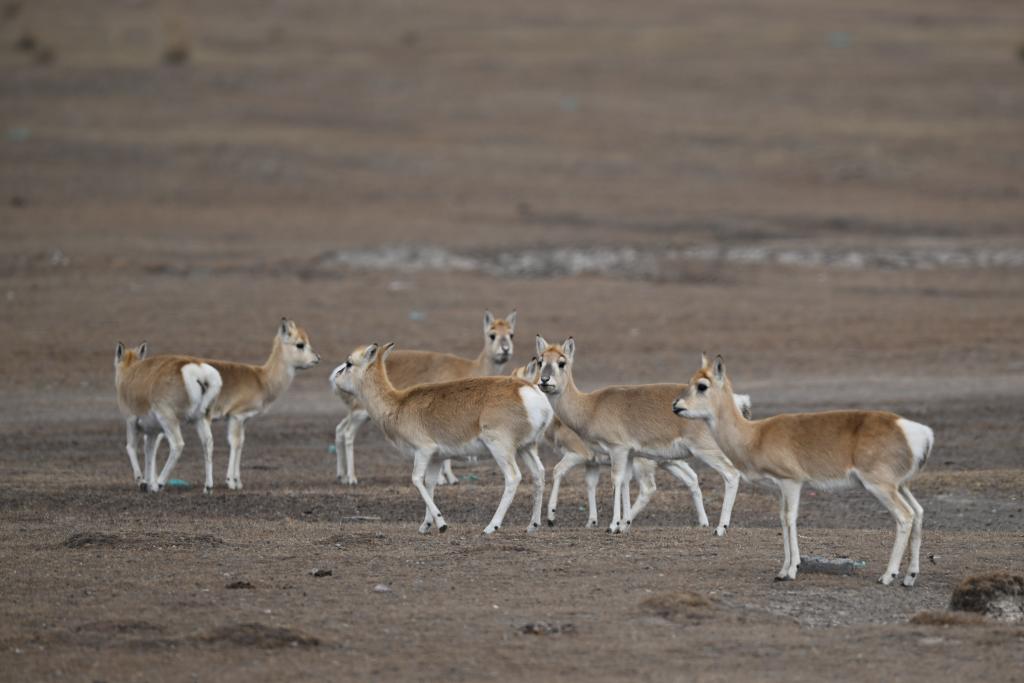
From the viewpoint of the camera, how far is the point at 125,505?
55.3ft

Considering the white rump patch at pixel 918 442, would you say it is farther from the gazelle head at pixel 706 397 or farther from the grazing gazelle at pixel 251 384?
the grazing gazelle at pixel 251 384

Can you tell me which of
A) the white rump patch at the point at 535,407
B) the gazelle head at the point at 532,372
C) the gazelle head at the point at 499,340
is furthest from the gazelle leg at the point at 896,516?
the gazelle head at the point at 499,340

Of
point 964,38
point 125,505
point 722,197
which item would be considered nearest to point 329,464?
point 125,505

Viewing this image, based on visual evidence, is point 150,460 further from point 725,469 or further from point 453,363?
point 725,469

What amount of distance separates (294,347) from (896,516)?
32.0 ft

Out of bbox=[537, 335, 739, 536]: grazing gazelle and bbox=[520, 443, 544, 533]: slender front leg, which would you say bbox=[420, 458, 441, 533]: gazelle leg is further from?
bbox=[537, 335, 739, 536]: grazing gazelle

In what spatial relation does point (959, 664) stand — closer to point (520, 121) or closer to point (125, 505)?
point (125, 505)

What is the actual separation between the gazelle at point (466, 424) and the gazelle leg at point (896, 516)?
3617mm

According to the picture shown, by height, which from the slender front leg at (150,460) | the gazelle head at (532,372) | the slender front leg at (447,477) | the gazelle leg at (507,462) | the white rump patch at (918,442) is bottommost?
the slender front leg at (447,477)

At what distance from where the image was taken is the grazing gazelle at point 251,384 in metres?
18.8

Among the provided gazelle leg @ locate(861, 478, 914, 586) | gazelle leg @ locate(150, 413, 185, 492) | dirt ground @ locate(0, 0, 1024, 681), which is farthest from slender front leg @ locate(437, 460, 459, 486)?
gazelle leg @ locate(861, 478, 914, 586)

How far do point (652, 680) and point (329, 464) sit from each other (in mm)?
10536

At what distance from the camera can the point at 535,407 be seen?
1498 cm

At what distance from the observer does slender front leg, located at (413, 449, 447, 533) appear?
1493 cm
